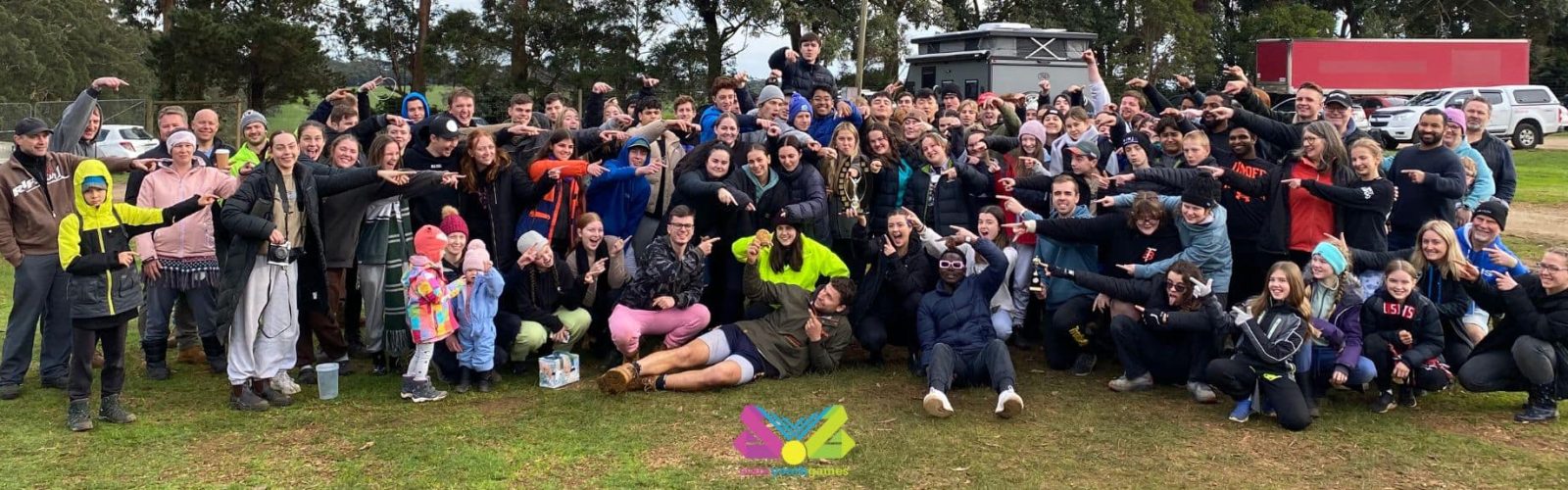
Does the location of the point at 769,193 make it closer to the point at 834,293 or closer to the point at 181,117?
the point at 834,293

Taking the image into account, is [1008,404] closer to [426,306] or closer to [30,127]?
[426,306]

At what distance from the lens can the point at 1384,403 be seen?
575 cm

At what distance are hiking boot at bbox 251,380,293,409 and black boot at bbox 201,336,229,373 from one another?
35.9 inches

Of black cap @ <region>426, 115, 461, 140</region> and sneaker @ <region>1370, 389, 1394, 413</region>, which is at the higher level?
black cap @ <region>426, 115, 461, 140</region>

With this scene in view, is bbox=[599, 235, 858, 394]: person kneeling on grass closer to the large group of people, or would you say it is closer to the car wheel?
the large group of people

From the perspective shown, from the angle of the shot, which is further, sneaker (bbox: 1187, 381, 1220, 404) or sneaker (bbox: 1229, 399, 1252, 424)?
sneaker (bbox: 1187, 381, 1220, 404)

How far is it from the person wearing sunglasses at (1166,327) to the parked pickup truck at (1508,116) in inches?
819

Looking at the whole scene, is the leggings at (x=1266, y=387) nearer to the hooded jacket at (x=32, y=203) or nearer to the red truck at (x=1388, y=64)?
the hooded jacket at (x=32, y=203)

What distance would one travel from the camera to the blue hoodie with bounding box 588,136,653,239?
7.05 meters

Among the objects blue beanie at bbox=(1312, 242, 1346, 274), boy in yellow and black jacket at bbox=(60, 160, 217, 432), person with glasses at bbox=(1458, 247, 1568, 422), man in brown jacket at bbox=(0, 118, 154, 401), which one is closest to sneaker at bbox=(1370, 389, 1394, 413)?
person with glasses at bbox=(1458, 247, 1568, 422)

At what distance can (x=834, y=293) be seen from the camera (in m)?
6.43

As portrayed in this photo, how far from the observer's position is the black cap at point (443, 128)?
6.74 m

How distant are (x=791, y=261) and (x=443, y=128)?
2.40m

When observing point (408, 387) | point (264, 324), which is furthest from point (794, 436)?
point (264, 324)
